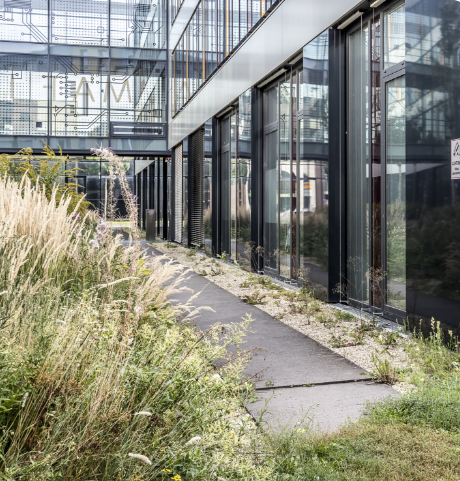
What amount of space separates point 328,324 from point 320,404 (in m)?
2.41

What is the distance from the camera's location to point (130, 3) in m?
22.7

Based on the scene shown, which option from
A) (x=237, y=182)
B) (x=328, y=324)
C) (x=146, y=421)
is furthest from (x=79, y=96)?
(x=146, y=421)

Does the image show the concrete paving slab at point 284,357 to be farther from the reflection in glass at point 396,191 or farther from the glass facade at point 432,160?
the reflection in glass at point 396,191

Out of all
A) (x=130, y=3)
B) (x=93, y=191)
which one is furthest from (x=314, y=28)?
(x=93, y=191)

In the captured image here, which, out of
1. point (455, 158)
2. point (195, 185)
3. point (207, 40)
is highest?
point (207, 40)

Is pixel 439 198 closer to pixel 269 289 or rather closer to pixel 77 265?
pixel 77 265

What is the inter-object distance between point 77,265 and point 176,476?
2.73 metres

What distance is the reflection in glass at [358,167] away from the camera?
643 centimetres

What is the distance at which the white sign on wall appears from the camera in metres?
4.35

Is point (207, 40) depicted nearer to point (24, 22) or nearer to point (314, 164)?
point (314, 164)

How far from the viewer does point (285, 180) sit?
29.5 feet

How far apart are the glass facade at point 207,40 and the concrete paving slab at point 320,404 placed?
7.57 meters

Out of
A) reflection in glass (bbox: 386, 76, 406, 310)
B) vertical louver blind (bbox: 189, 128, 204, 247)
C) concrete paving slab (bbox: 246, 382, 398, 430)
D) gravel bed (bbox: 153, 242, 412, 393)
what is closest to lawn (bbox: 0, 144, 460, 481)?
concrete paving slab (bbox: 246, 382, 398, 430)

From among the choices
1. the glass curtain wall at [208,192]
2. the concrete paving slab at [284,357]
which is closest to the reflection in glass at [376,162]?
the concrete paving slab at [284,357]
